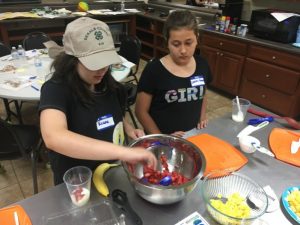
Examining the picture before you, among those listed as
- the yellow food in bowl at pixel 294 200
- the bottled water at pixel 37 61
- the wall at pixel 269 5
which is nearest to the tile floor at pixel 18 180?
the bottled water at pixel 37 61

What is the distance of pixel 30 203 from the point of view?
2.73ft

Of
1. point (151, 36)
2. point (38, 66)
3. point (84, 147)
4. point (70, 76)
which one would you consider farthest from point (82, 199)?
point (151, 36)

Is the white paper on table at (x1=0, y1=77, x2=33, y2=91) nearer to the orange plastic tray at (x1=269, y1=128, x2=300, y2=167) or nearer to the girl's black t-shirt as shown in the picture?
the girl's black t-shirt

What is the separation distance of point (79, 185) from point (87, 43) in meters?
0.50

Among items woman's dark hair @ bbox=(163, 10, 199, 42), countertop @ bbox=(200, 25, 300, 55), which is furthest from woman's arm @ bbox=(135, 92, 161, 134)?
countertop @ bbox=(200, 25, 300, 55)

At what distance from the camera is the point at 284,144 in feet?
3.98

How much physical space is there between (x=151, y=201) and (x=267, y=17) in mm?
3005

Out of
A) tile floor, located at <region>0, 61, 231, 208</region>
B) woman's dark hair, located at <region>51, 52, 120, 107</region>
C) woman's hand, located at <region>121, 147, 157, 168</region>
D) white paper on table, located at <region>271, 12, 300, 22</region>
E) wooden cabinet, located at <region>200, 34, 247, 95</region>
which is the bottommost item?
tile floor, located at <region>0, 61, 231, 208</region>

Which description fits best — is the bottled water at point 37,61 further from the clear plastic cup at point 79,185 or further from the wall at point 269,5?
the wall at point 269,5

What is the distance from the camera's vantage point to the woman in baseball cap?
0.81 meters

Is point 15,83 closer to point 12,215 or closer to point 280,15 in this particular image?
point 12,215

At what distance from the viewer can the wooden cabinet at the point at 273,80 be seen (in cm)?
282

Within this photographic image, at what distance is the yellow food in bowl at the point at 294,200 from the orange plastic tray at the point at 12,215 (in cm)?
86

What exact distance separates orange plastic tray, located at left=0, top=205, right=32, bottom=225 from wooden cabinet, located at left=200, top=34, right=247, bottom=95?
3.06 metres
